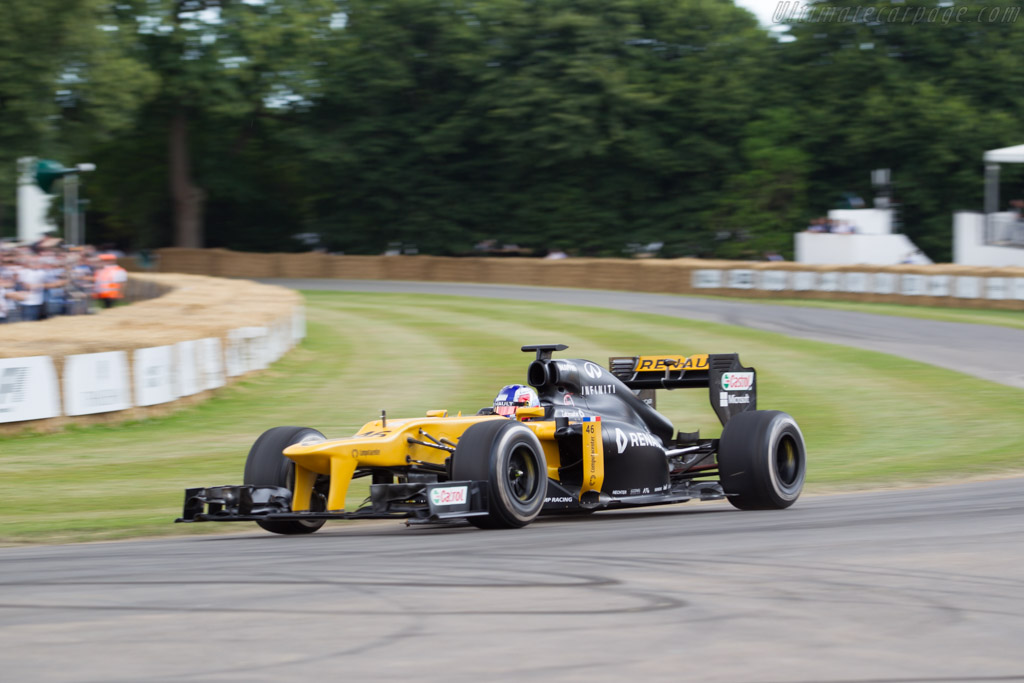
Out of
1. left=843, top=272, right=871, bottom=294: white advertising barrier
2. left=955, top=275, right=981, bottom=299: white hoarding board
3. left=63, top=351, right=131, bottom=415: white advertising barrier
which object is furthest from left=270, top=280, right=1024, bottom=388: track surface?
left=63, top=351, right=131, bottom=415: white advertising barrier

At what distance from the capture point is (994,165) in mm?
43969

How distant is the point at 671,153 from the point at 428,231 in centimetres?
963

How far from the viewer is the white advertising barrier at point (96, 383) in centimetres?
1504

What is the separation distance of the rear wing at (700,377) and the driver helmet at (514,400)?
148 cm

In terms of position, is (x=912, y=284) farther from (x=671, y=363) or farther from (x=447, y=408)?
(x=671, y=363)

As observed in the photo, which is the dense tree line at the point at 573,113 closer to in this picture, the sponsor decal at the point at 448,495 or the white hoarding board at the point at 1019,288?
the white hoarding board at the point at 1019,288

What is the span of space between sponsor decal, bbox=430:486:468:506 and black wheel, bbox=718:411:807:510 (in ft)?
8.00

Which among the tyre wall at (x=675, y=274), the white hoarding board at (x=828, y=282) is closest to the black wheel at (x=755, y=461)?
the tyre wall at (x=675, y=274)

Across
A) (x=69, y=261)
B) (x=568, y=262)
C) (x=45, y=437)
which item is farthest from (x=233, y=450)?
(x=568, y=262)

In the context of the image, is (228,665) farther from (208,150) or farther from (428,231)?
(208,150)

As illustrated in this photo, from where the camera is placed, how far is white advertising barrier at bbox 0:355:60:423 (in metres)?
14.3

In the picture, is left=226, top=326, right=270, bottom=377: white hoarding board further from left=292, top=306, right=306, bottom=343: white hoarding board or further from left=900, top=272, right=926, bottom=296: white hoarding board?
left=900, top=272, right=926, bottom=296: white hoarding board

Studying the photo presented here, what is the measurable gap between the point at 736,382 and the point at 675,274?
2999 cm

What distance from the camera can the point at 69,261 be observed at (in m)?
25.8
